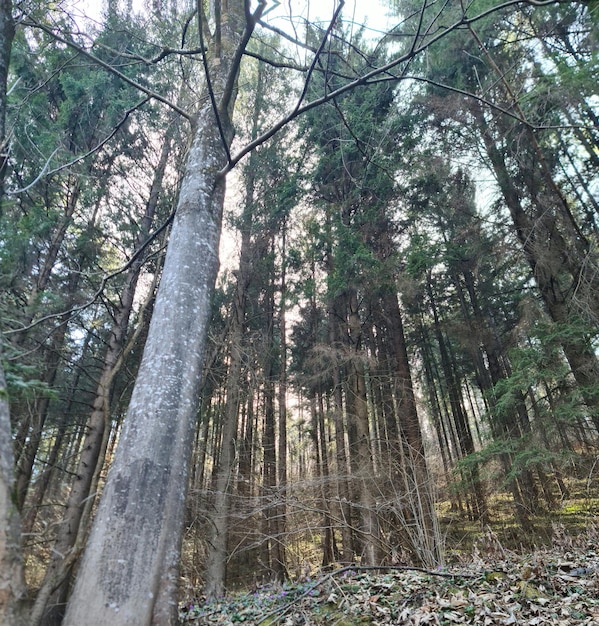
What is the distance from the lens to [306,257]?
11656mm

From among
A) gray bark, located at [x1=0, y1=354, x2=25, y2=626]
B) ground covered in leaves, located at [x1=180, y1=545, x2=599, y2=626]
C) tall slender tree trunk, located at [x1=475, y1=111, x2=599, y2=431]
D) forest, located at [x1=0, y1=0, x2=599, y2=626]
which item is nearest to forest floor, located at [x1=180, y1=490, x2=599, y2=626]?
ground covered in leaves, located at [x1=180, y1=545, x2=599, y2=626]

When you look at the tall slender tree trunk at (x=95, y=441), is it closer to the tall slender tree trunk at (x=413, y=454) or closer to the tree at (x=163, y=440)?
the tree at (x=163, y=440)

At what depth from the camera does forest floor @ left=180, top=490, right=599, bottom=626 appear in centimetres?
251

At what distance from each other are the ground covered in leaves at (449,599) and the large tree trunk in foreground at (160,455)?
3.19ft

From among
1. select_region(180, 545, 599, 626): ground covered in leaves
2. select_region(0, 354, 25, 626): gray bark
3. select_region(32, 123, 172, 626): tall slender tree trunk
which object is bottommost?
select_region(180, 545, 599, 626): ground covered in leaves

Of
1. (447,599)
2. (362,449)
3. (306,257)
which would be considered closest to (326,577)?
(447,599)

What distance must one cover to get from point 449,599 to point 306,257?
9684 mm

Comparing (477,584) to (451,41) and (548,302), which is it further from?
(451,41)

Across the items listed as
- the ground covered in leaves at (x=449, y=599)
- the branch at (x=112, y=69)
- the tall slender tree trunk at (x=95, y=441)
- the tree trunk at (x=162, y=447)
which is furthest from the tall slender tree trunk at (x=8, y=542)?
the tall slender tree trunk at (x=95, y=441)

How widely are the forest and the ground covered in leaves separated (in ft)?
0.38

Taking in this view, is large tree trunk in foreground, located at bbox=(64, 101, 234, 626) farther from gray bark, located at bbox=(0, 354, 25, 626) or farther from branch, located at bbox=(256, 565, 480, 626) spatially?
branch, located at bbox=(256, 565, 480, 626)

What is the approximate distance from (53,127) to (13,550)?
10.1 metres

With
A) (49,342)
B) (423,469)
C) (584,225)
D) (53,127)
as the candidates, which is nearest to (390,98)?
(584,225)

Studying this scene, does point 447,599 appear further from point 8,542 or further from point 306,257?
point 306,257
